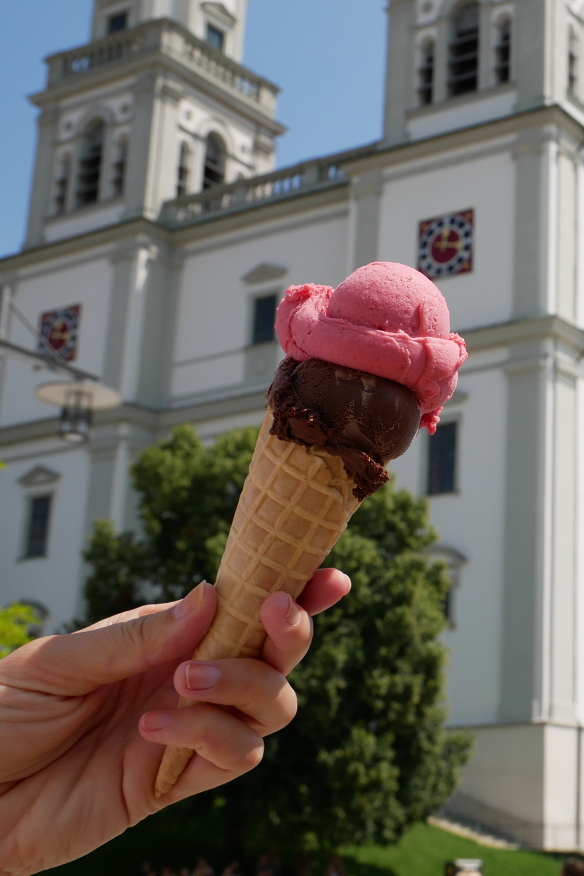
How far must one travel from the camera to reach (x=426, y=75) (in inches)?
1355

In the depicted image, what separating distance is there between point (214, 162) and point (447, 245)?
43.2 ft

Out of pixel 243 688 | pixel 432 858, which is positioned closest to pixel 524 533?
pixel 432 858

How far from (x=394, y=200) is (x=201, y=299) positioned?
6892 millimetres

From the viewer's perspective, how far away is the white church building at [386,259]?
27.7m

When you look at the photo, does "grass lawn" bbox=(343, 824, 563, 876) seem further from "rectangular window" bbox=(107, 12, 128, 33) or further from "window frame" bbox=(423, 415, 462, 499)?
"rectangular window" bbox=(107, 12, 128, 33)

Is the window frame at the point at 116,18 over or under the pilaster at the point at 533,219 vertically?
over

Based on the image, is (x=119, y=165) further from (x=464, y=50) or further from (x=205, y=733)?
(x=205, y=733)

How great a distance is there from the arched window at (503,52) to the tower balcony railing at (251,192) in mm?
4556

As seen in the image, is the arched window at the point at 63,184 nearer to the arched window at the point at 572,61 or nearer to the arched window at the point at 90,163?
the arched window at the point at 90,163

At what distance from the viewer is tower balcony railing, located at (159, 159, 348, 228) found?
35.2m

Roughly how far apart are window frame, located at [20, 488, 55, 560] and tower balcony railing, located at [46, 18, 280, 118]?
13.3 metres

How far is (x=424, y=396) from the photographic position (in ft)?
12.6

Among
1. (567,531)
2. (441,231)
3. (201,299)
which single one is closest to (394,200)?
(441,231)

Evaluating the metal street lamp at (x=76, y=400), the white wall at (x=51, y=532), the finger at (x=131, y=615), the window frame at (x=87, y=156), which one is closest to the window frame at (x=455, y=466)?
the white wall at (x=51, y=532)
